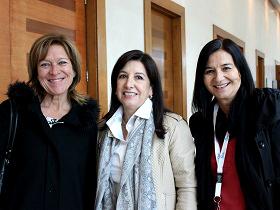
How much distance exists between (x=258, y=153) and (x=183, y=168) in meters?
0.35

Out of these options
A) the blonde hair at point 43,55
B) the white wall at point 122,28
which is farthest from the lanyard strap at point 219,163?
the white wall at point 122,28

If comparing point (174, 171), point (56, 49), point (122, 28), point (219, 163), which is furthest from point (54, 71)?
point (122, 28)

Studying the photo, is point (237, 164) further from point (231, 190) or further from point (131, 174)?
point (131, 174)

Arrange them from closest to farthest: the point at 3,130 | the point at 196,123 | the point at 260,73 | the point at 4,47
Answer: the point at 3,130
the point at 196,123
the point at 4,47
the point at 260,73

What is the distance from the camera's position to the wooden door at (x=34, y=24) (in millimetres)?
2580

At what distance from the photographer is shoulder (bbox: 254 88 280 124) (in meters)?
1.75

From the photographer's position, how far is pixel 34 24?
9.12 ft

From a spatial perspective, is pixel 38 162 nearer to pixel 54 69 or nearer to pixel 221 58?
pixel 54 69

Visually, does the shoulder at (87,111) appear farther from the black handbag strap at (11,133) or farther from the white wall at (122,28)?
the white wall at (122,28)

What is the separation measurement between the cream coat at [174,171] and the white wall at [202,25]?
66.6 inches

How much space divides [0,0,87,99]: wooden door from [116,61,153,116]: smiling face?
95 cm

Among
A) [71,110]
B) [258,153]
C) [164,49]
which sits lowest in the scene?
[258,153]

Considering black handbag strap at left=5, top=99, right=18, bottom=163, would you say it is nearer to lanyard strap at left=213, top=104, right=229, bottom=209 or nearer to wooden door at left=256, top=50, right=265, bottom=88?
lanyard strap at left=213, top=104, right=229, bottom=209

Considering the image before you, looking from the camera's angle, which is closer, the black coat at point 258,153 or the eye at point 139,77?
the black coat at point 258,153
